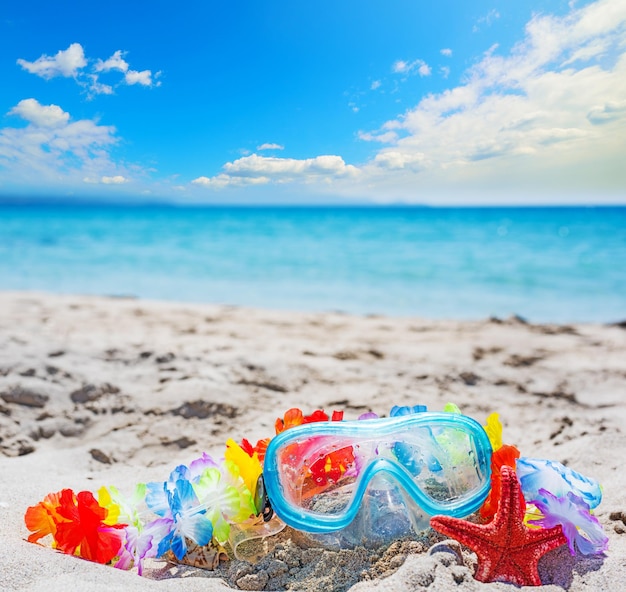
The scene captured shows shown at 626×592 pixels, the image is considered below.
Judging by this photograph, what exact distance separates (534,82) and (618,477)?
327 centimetres

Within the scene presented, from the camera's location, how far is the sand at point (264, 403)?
177 centimetres

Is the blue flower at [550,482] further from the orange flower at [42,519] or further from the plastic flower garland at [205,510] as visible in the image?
the orange flower at [42,519]

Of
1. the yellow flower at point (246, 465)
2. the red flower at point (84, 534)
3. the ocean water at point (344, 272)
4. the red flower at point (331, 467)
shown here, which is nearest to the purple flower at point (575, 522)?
the red flower at point (331, 467)

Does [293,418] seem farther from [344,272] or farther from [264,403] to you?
[344,272]

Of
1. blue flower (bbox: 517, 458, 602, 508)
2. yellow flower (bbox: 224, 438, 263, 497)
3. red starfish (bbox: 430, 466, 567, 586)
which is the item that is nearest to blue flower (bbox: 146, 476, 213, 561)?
yellow flower (bbox: 224, 438, 263, 497)

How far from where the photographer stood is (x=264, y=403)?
369 centimetres

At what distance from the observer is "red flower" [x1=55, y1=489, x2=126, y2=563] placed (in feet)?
6.13

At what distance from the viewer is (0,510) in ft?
7.17

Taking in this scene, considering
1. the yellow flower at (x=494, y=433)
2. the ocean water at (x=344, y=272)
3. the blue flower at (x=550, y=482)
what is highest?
the yellow flower at (x=494, y=433)

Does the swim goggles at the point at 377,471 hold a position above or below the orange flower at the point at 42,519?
above

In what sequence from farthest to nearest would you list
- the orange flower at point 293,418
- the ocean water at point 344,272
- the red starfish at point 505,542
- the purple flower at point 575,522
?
the ocean water at point 344,272 → the orange flower at point 293,418 → the purple flower at point 575,522 → the red starfish at point 505,542

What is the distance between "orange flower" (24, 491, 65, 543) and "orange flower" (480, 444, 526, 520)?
5.06 feet

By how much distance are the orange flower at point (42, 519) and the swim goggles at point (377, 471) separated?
765mm

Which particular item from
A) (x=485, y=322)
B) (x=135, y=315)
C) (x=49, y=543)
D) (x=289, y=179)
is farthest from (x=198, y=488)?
(x=485, y=322)
